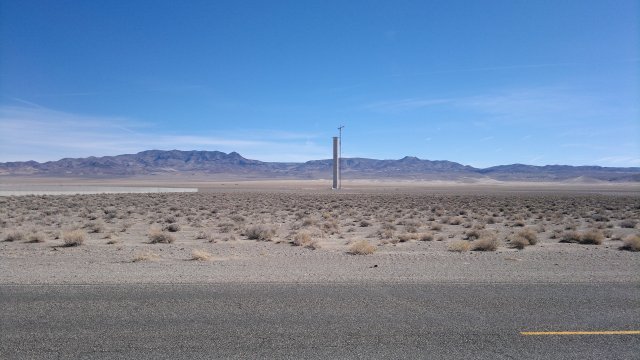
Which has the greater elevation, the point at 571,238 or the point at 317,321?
the point at 317,321

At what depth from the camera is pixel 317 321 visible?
22.7 ft

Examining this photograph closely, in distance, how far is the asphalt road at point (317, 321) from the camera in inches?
228

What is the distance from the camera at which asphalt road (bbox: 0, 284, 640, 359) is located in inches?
228

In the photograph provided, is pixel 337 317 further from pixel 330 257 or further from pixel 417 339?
pixel 330 257

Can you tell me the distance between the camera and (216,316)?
23.5ft

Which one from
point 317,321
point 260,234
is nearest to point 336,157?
point 260,234

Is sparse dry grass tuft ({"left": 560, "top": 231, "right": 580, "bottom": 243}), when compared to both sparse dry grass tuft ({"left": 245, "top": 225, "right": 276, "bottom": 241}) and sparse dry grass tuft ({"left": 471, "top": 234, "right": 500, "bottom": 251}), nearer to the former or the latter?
sparse dry grass tuft ({"left": 471, "top": 234, "right": 500, "bottom": 251})

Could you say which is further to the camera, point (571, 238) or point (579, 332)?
point (571, 238)

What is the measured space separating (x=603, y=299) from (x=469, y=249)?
25.3ft

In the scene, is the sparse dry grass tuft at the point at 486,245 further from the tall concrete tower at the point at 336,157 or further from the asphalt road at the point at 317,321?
the tall concrete tower at the point at 336,157

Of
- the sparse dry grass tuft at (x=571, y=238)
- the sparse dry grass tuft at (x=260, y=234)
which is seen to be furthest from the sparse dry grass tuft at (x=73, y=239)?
the sparse dry grass tuft at (x=571, y=238)

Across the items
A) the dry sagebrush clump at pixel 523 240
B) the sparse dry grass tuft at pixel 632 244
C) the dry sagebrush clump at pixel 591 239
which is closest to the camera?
the sparse dry grass tuft at pixel 632 244

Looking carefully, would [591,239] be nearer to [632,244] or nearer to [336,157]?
[632,244]

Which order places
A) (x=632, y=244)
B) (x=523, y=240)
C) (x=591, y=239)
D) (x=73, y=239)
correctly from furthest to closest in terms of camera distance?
(x=591, y=239), (x=523, y=240), (x=73, y=239), (x=632, y=244)
